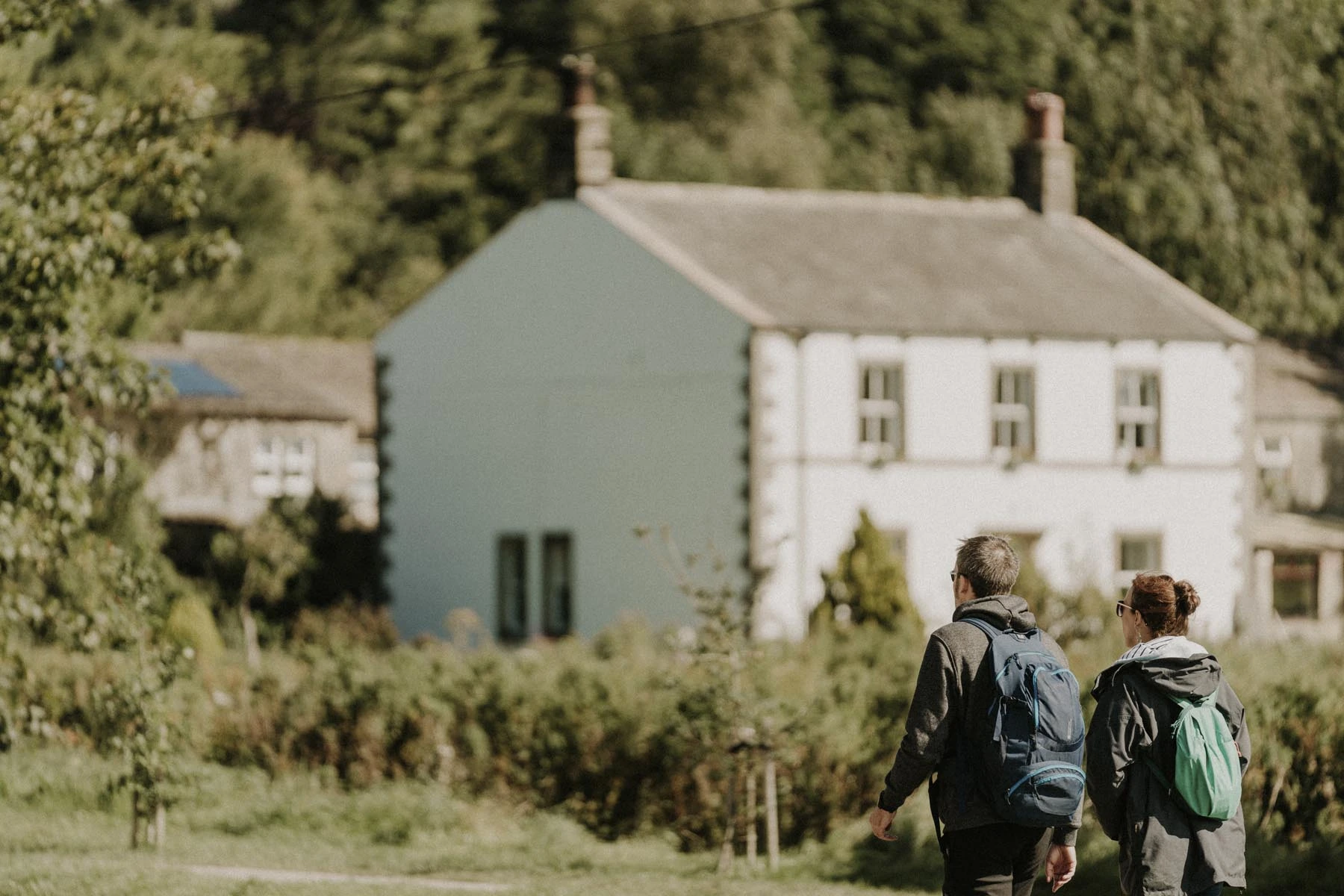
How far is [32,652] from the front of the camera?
68.4 ft

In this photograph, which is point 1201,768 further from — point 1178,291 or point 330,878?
point 1178,291

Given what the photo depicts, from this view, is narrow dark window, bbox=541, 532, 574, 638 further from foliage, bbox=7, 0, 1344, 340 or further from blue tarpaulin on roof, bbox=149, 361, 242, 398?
foliage, bbox=7, 0, 1344, 340

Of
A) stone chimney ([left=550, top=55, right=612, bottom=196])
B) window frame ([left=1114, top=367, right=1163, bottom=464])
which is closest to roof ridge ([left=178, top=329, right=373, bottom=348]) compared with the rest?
stone chimney ([left=550, top=55, right=612, bottom=196])

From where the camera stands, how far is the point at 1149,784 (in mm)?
8180

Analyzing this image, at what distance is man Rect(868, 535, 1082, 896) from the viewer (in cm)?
782

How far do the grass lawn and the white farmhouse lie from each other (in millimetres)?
14945

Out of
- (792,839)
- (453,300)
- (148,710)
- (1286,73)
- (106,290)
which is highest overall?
(1286,73)

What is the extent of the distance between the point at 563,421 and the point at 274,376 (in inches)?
542

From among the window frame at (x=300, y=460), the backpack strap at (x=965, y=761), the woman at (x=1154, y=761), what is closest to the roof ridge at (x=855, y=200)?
the window frame at (x=300, y=460)

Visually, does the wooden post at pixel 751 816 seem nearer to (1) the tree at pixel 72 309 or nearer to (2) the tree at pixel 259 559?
(1) the tree at pixel 72 309

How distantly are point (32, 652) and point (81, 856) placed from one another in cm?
780

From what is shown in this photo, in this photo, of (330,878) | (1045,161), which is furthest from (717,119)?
(330,878)

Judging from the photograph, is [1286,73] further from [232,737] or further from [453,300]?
[232,737]

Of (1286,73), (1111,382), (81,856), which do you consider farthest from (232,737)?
(1286,73)
